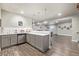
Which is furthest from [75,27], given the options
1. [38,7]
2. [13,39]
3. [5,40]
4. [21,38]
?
[5,40]

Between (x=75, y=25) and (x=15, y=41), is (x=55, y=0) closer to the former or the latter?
(x=15, y=41)

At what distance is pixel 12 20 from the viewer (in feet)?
16.6

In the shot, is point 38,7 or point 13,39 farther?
point 13,39

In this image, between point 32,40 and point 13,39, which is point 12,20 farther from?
point 32,40

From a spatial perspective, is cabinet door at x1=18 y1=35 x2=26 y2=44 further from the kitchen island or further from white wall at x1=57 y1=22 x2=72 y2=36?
white wall at x1=57 y1=22 x2=72 y2=36

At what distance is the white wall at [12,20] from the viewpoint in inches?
182

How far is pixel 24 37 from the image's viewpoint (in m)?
5.24

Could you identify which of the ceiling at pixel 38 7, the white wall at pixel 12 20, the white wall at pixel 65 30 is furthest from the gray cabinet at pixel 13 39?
the white wall at pixel 65 30

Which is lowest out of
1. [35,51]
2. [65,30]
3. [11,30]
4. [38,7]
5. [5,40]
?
[35,51]

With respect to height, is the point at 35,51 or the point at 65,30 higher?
the point at 65,30

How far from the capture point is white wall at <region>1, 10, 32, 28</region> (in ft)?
15.2

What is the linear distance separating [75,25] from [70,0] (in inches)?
197

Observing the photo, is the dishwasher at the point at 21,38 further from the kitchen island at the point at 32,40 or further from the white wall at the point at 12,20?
the white wall at the point at 12,20

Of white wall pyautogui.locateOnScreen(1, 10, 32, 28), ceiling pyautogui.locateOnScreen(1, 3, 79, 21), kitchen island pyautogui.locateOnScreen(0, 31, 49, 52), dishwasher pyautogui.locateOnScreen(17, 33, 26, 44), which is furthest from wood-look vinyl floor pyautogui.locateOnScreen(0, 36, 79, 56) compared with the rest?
ceiling pyautogui.locateOnScreen(1, 3, 79, 21)
